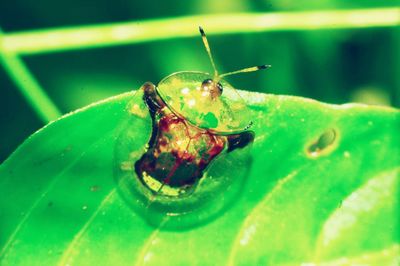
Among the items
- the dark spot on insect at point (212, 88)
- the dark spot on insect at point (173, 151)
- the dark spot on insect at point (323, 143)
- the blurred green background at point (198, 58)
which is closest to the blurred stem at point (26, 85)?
the blurred green background at point (198, 58)

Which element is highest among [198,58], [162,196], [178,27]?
[178,27]

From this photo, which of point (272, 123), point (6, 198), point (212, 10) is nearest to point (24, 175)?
point (6, 198)

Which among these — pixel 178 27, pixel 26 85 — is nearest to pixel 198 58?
pixel 178 27

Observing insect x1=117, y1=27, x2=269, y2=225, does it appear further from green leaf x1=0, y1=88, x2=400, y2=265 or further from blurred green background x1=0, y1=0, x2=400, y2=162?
blurred green background x1=0, y1=0, x2=400, y2=162

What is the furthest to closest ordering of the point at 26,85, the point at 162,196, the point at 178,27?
1. the point at 178,27
2. the point at 26,85
3. the point at 162,196

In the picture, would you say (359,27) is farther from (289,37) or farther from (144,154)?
(144,154)

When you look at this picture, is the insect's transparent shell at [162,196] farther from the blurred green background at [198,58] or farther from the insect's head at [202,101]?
the blurred green background at [198,58]

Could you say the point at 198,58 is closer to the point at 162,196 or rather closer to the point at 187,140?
the point at 187,140

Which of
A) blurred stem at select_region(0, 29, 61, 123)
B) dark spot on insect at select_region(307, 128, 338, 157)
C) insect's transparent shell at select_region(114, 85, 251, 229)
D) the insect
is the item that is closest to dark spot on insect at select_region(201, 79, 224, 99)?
the insect
